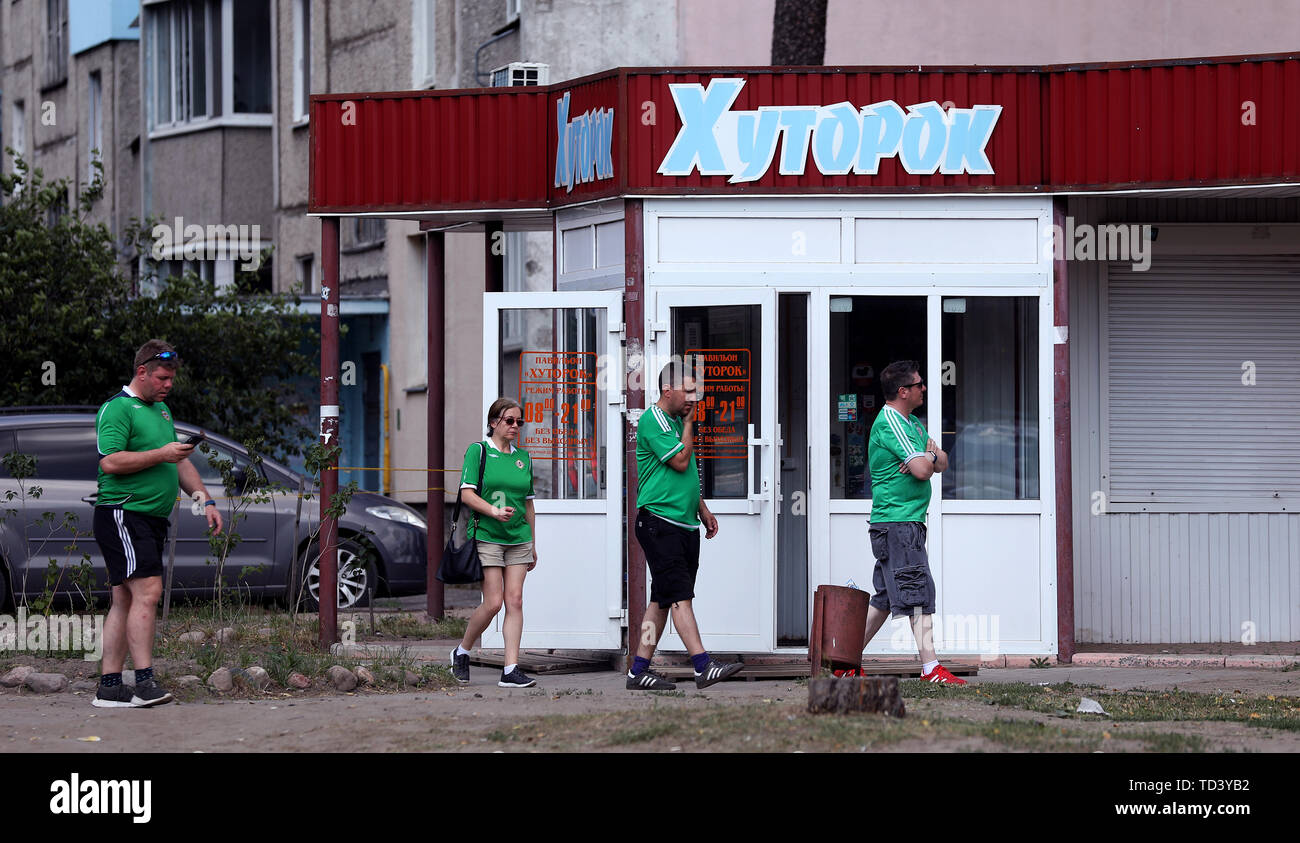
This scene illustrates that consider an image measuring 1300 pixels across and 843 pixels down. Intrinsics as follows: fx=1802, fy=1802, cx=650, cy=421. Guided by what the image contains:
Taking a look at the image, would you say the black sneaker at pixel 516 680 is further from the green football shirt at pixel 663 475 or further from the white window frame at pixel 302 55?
the white window frame at pixel 302 55

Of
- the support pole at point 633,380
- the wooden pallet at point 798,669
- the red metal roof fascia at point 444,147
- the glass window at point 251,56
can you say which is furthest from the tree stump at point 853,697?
the glass window at point 251,56

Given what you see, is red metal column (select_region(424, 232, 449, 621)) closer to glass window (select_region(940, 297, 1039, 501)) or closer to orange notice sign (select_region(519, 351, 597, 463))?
orange notice sign (select_region(519, 351, 597, 463))

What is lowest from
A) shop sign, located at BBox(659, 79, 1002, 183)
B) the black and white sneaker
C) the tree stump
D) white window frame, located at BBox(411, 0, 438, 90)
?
the black and white sneaker

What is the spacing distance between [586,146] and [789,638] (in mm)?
3574

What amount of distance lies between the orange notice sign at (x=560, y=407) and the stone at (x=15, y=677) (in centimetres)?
337

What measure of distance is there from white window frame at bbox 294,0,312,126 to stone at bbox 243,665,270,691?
16.7 metres

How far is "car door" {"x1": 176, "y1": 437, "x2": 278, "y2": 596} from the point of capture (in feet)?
47.2

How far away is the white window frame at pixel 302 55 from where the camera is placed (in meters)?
25.7

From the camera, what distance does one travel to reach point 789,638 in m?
12.2

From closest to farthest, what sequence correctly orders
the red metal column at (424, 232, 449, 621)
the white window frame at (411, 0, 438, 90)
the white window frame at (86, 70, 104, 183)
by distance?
1. the red metal column at (424, 232, 449, 621)
2. the white window frame at (411, 0, 438, 90)
3. the white window frame at (86, 70, 104, 183)

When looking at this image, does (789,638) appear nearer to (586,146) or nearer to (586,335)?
(586,335)

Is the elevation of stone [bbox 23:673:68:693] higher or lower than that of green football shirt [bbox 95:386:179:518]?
lower

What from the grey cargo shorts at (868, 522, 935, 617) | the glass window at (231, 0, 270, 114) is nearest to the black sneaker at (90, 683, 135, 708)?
the grey cargo shorts at (868, 522, 935, 617)
